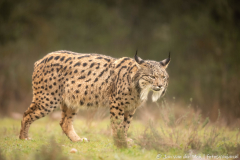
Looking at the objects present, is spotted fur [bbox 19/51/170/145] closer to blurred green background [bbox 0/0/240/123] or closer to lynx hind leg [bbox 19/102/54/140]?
lynx hind leg [bbox 19/102/54/140]

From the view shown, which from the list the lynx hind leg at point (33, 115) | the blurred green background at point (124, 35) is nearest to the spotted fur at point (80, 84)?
the lynx hind leg at point (33, 115)

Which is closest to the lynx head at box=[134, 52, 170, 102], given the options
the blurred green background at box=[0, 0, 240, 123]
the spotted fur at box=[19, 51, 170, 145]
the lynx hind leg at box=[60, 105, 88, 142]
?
the spotted fur at box=[19, 51, 170, 145]

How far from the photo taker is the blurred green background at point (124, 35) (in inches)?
549

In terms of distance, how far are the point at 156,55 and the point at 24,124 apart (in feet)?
34.9

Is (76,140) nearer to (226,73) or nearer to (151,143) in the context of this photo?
(151,143)

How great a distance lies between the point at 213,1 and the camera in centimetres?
1479

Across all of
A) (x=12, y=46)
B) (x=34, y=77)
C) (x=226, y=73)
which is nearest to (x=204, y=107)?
(x=226, y=73)

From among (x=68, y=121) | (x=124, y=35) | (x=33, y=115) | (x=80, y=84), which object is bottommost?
(x=68, y=121)

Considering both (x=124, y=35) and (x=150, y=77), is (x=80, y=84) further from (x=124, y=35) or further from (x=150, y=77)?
(x=124, y=35)

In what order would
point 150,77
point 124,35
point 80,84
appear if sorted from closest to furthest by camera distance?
point 150,77
point 80,84
point 124,35

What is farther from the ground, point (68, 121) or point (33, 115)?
point (33, 115)

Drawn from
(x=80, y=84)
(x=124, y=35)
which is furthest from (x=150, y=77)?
(x=124, y=35)

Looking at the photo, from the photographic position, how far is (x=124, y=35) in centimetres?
1684

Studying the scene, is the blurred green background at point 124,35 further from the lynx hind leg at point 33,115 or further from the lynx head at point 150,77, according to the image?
the lynx head at point 150,77
